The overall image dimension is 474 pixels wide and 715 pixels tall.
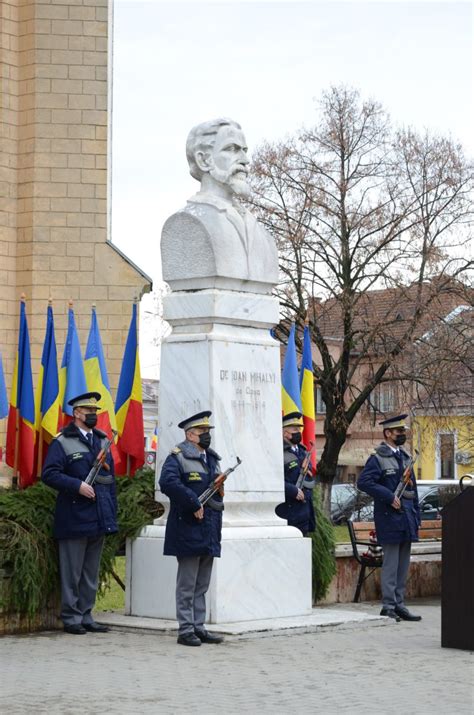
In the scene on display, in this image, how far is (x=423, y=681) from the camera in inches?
372

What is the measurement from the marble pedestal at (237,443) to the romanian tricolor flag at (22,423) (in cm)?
144

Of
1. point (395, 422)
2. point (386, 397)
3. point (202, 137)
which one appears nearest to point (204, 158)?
point (202, 137)

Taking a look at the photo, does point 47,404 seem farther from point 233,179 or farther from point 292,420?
point 233,179

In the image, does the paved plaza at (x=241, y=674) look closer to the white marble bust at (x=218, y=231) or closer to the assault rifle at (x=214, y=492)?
the assault rifle at (x=214, y=492)

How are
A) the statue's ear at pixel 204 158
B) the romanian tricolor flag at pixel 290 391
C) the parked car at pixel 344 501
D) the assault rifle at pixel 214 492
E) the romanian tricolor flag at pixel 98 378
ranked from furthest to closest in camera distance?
the parked car at pixel 344 501 < the romanian tricolor flag at pixel 290 391 < the romanian tricolor flag at pixel 98 378 < the statue's ear at pixel 204 158 < the assault rifle at pixel 214 492

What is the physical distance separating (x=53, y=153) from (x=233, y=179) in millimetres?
12130

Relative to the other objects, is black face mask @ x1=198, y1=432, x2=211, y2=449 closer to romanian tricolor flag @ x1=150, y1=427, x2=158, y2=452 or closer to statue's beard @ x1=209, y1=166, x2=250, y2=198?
romanian tricolor flag @ x1=150, y1=427, x2=158, y2=452

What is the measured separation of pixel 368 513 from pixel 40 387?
17881 mm

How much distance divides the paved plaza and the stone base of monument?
0.54 m

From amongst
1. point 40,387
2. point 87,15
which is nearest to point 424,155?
point 87,15

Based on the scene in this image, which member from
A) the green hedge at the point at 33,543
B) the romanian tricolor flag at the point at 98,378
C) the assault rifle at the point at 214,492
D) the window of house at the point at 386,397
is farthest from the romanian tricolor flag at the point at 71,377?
the window of house at the point at 386,397

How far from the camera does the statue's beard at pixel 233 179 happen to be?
13.0 m

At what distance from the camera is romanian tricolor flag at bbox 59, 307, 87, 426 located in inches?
554

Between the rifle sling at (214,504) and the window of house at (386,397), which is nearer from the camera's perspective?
the rifle sling at (214,504)
